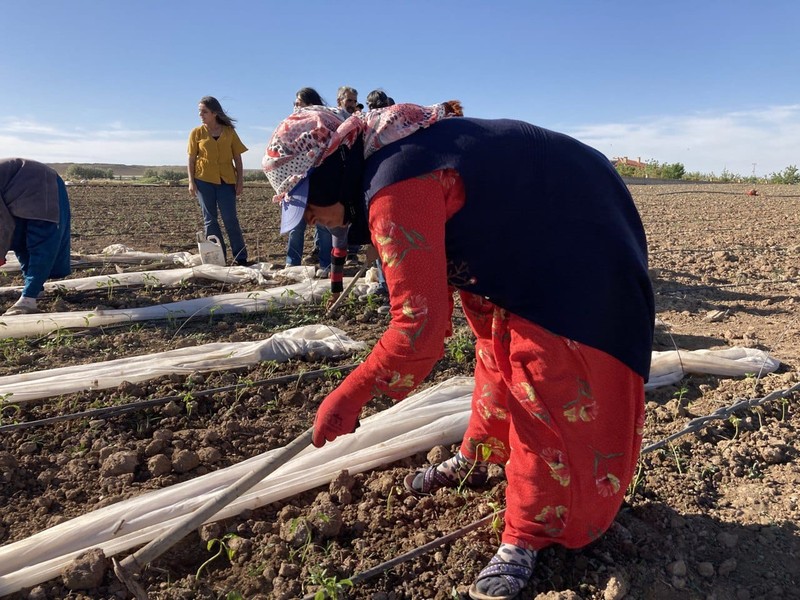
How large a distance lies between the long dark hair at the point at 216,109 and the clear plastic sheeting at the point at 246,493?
355 centimetres

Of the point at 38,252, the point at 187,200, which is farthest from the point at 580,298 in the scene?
the point at 187,200

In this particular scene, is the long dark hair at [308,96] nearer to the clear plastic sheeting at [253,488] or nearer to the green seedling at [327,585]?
the clear plastic sheeting at [253,488]

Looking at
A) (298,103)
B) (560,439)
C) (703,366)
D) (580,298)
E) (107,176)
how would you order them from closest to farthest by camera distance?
(580,298) → (560,439) → (703,366) → (298,103) → (107,176)

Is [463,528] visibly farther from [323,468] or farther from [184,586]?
[184,586]

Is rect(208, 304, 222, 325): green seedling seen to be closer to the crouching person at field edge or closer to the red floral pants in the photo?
the crouching person at field edge

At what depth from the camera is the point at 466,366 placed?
3037mm

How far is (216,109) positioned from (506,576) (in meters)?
4.52

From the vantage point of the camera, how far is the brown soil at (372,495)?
1636mm

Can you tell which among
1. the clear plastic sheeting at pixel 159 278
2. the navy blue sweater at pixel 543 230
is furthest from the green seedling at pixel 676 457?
the clear plastic sheeting at pixel 159 278

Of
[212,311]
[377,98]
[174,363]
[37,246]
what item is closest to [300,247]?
[377,98]

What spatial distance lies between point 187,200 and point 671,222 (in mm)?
9865

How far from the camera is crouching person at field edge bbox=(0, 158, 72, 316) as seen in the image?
12.2 feet

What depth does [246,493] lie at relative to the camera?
1921 millimetres

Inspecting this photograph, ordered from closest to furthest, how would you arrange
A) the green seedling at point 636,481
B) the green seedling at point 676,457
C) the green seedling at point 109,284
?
1. the green seedling at point 636,481
2. the green seedling at point 676,457
3. the green seedling at point 109,284
